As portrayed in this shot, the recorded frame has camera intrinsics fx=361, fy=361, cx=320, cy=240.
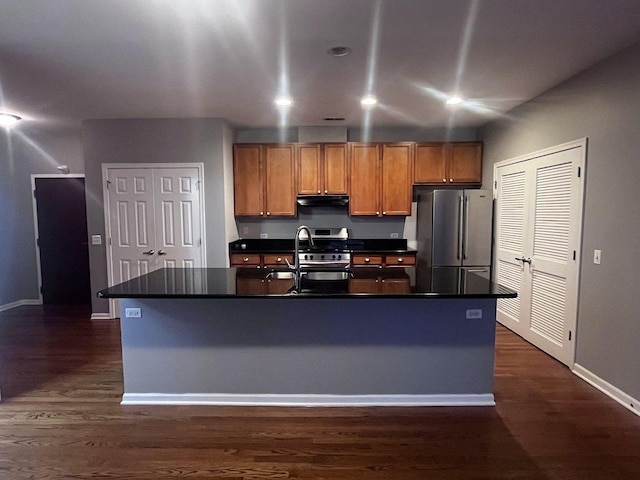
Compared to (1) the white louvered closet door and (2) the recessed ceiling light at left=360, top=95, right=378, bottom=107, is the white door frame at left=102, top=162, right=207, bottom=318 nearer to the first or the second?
(2) the recessed ceiling light at left=360, top=95, right=378, bottom=107

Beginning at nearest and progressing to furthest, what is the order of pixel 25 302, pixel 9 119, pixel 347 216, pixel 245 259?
pixel 9 119 < pixel 245 259 < pixel 347 216 < pixel 25 302

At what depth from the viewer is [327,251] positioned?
4.88 m

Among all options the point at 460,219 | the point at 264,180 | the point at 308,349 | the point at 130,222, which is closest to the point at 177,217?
the point at 130,222

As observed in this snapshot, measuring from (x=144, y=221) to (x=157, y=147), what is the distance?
957mm

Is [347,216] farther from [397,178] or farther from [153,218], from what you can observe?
[153,218]

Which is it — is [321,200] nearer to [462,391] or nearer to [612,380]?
[462,391]

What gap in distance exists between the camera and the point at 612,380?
277 centimetres

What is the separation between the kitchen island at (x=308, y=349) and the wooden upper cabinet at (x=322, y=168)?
2573mm

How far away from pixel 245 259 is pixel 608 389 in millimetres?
3905

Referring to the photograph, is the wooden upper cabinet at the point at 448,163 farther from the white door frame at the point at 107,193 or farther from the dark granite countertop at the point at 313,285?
the white door frame at the point at 107,193

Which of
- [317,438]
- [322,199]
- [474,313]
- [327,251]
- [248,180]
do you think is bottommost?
[317,438]

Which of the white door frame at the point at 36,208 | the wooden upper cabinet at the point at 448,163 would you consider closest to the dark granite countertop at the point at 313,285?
the wooden upper cabinet at the point at 448,163

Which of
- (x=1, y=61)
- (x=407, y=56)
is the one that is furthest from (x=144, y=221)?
(x=407, y=56)

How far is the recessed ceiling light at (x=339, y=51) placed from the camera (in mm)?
2582
